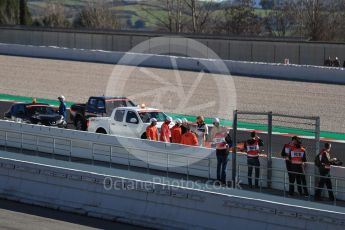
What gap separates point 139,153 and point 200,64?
2621cm

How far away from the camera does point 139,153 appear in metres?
22.9

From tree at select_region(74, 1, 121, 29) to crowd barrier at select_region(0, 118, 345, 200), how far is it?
7455cm

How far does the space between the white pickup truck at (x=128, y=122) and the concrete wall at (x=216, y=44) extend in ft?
85.5

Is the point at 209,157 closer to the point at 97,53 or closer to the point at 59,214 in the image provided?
the point at 59,214

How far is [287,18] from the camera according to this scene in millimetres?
95875

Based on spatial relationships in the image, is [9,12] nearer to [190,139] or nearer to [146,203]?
[190,139]

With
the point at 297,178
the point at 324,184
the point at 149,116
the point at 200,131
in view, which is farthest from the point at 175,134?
the point at 324,184

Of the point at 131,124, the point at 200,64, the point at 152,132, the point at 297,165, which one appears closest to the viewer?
the point at 297,165

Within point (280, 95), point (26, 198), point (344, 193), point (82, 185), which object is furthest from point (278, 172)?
point (280, 95)

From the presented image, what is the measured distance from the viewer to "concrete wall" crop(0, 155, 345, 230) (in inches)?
648

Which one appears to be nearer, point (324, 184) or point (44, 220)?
point (324, 184)

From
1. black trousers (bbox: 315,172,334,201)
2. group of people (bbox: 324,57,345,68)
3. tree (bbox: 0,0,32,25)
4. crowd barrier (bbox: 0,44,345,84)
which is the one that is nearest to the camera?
black trousers (bbox: 315,172,334,201)

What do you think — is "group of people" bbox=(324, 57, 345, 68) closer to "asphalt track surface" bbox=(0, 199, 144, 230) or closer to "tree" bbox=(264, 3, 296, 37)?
"asphalt track surface" bbox=(0, 199, 144, 230)

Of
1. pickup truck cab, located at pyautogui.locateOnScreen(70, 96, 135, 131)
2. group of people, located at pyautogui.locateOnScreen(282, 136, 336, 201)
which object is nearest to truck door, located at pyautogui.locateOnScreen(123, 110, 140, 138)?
pickup truck cab, located at pyautogui.locateOnScreen(70, 96, 135, 131)
